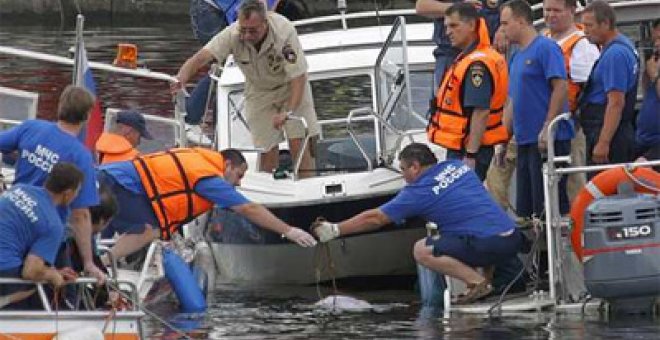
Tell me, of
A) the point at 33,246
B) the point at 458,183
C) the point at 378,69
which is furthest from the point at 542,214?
the point at 33,246

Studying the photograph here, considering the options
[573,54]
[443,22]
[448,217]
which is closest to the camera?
[448,217]

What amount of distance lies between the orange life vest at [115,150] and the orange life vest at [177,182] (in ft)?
2.67

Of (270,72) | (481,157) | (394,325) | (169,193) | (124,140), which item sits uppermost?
(270,72)

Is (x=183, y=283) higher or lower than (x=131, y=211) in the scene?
lower

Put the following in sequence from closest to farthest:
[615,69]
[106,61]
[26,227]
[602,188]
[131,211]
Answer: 1. [26,227]
2. [602,188]
3. [615,69]
4. [131,211]
5. [106,61]

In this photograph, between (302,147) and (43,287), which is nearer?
(43,287)

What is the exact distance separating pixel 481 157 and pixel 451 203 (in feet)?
2.60

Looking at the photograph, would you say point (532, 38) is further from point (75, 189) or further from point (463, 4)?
point (75, 189)

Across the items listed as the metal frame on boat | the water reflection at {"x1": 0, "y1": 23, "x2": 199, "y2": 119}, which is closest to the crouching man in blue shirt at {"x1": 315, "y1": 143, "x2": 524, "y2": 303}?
the metal frame on boat

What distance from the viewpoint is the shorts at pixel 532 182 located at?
1297cm

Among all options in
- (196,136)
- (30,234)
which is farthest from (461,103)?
(196,136)

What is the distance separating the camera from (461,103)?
13281 mm

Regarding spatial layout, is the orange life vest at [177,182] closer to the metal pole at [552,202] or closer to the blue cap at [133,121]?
the blue cap at [133,121]

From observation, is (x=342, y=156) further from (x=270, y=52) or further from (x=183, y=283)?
(x=183, y=283)
